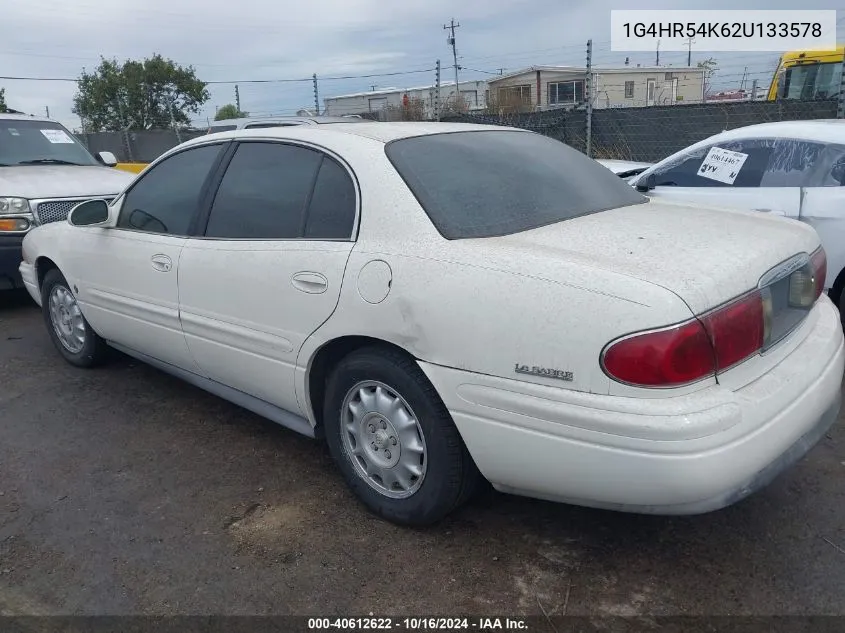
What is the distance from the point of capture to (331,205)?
116 inches

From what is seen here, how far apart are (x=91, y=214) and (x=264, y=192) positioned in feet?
4.94

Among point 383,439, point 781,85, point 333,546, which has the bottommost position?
point 333,546

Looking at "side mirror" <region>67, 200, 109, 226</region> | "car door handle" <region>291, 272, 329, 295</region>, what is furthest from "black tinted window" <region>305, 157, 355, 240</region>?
"side mirror" <region>67, 200, 109, 226</region>

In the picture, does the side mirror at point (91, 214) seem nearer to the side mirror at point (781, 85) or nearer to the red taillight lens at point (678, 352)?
the red taillight lens at point (678, 352)

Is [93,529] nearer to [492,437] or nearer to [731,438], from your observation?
[492,437]

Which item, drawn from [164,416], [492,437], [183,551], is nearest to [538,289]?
[492,437]

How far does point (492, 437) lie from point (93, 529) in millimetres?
1752

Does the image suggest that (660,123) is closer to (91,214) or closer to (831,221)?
(831,221)

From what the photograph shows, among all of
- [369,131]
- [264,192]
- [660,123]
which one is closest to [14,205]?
[264,192]

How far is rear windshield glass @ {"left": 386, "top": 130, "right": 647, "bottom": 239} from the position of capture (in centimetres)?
272

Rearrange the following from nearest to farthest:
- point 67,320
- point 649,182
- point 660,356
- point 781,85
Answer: point 660,356
point 67,320
point 649,182
point 781,85

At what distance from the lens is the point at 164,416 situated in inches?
161

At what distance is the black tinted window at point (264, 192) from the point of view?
10.2 feet

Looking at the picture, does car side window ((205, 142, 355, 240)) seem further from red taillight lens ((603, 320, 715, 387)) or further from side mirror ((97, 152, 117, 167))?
side mirror ((97, 152, 117, 167))
